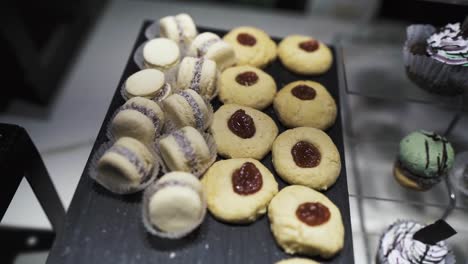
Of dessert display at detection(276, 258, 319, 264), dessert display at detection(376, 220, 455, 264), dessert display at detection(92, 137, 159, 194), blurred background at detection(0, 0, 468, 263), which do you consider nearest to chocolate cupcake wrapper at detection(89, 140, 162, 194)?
dessert display at detection(92, 137, 159, 194)

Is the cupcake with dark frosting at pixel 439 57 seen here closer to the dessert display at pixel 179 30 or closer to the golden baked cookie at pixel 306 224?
the golden baked cookie at pixel 306 224

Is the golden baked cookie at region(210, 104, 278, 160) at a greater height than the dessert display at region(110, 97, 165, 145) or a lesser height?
Result: lesser

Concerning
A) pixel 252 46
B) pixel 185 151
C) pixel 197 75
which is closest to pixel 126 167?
pixel 185 151

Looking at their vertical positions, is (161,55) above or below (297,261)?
above

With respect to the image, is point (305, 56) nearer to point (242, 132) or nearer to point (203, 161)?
point (242, 132)

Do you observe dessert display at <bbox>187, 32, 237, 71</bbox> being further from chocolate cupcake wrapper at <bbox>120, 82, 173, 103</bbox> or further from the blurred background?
the blurred background

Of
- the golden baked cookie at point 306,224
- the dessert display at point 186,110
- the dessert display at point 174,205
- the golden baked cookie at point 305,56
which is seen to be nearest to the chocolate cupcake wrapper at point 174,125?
the dessert display at point 186,110
